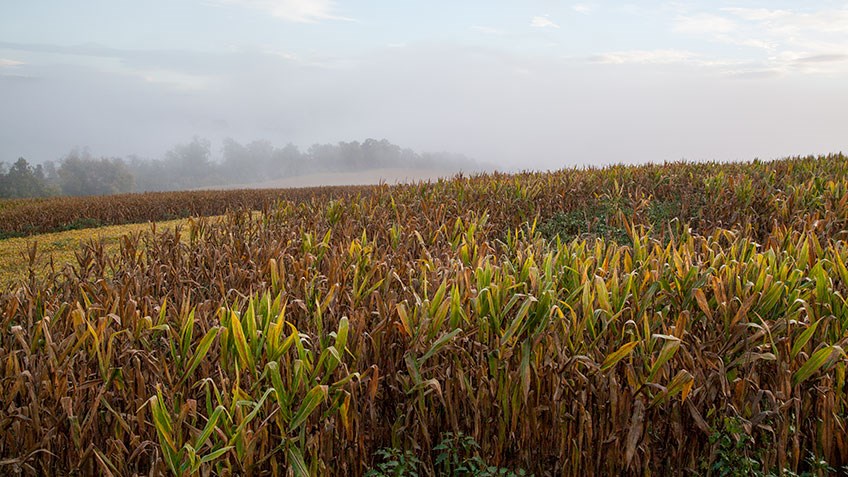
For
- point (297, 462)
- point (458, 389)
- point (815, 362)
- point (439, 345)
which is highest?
point (439, 345)

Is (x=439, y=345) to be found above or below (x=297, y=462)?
above

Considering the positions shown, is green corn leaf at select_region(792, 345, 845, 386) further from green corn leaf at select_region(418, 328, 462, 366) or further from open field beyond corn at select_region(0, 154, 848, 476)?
green corn leaf at select_region(418, 328, 462, 366)

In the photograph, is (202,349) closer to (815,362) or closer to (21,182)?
(815,362)

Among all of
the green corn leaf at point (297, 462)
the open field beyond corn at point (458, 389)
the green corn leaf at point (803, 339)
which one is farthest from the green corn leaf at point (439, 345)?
the green corn leaf at point (803, 339)

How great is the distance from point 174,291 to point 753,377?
3.95 m

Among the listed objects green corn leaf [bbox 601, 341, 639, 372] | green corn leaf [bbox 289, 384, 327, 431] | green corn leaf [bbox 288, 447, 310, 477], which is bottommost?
green corn leaf [bbox 288, 447, 310, 477]

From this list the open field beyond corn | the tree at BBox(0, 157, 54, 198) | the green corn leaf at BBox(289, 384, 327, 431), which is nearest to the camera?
the green corn leaf at BBox(289, 384, 327, 431)

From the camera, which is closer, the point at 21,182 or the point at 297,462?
the point at 297,462

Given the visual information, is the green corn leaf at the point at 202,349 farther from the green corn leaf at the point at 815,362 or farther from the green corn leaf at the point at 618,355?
the green corn leaf at the point at 815,362

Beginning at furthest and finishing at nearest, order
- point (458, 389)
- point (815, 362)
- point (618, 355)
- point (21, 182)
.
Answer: point (21, 182)
point (458, 389)
point (815, 362)
point (618, 355)

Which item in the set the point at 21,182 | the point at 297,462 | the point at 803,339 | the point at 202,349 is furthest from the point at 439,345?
the point at 21,182

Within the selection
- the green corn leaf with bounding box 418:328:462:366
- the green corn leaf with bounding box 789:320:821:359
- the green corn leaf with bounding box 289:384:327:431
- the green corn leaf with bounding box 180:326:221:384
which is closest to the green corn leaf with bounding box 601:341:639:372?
the green corn leaf with bounding box 418:328:462:366

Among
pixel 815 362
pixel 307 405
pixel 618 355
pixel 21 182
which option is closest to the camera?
pixel 307 405

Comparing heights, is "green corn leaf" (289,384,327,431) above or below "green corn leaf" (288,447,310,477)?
above
